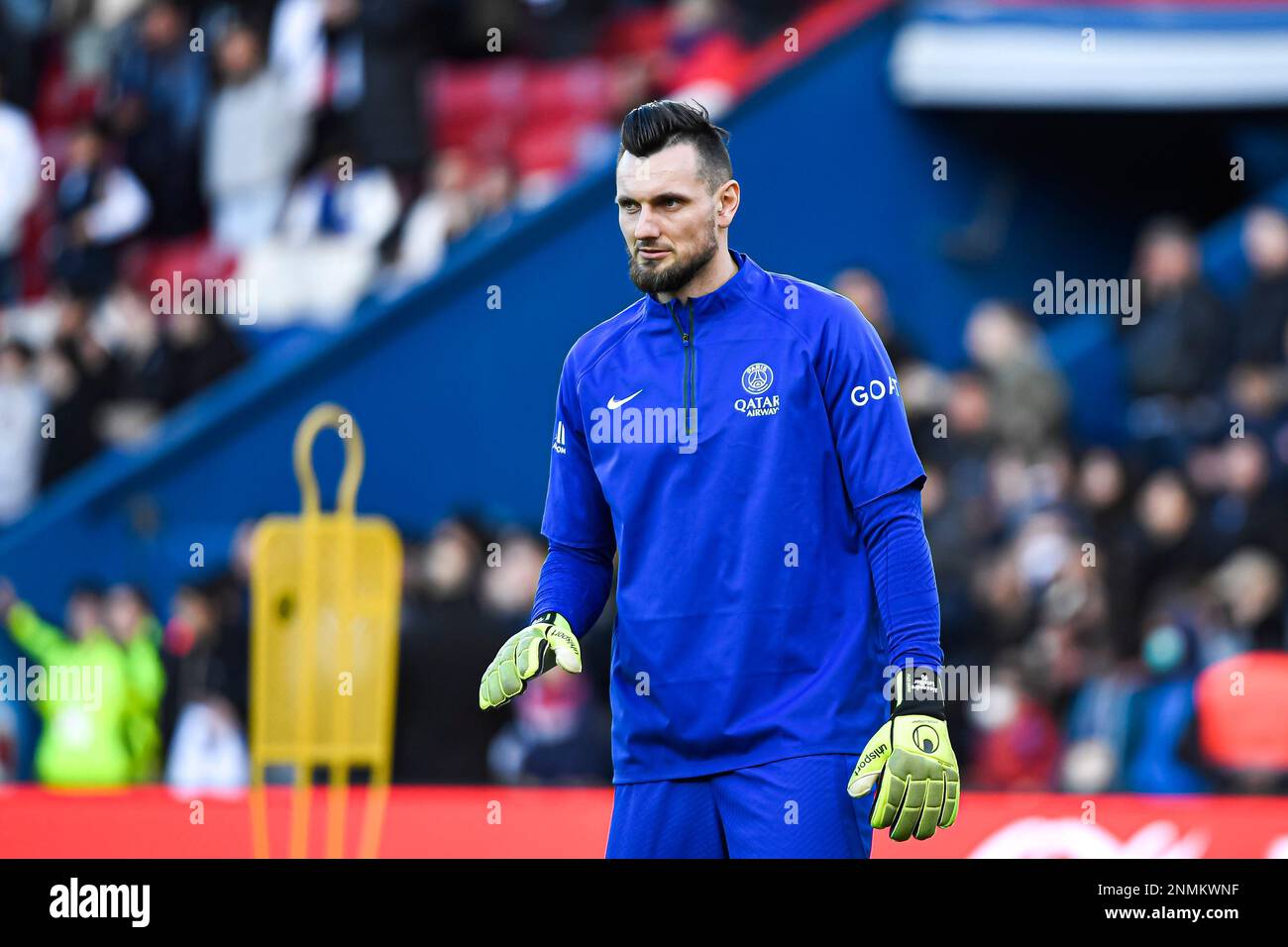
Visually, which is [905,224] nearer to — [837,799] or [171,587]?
[171,587]

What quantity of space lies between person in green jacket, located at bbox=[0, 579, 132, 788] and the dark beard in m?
6.91

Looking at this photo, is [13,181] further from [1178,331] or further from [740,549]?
[740,549]

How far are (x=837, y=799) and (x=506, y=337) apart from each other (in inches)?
315

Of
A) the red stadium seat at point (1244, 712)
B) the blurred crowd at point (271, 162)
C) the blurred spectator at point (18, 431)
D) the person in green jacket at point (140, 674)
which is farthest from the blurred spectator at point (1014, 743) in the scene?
the blurred spectator at point (18, 431)

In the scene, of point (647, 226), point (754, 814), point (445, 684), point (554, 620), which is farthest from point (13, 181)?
point (754, 814)

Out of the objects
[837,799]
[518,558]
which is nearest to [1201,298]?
[518,558]

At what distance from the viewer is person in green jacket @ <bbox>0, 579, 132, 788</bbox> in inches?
433

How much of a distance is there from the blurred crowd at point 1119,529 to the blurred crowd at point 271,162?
2.84 m

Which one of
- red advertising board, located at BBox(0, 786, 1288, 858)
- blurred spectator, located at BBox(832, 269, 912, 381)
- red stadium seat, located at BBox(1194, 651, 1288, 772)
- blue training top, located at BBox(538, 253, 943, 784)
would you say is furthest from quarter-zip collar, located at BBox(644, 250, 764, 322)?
blurred spectator, located at BBox(832, 269, 912, 381)

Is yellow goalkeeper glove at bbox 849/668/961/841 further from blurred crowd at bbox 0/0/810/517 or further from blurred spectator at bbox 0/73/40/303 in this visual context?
blurred spectator at bbox 0/73/40/303

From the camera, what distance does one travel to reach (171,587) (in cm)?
1212

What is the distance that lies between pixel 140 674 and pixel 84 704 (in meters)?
0.32

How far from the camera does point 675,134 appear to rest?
4672 millimetres
